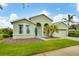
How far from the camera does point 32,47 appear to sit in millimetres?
4652

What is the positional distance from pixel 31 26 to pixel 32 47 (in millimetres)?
473

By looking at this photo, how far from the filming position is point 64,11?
4668 mm

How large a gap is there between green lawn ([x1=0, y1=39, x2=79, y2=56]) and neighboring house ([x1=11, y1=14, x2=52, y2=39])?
0.23 m

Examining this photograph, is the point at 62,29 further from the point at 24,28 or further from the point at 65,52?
the point at 24,28

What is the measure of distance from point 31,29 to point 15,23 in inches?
14.5

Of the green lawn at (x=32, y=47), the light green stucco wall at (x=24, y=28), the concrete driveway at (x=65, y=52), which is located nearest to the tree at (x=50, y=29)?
the green lawn at (x=32, y=47)

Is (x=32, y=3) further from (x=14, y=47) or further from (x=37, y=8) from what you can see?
(x=14, y=47)

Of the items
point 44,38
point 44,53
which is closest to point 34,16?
point 44,38

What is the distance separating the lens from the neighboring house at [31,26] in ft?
15.7

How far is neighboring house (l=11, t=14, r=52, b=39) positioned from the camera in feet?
15.7

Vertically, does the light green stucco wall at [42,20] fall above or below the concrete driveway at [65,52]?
above

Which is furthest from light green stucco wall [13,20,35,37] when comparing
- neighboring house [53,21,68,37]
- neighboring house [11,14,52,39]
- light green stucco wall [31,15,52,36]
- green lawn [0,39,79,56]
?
neighboring house [53,21,68,37]

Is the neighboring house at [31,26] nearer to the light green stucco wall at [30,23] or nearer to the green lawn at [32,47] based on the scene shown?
the light green stucco wall at [30,23]

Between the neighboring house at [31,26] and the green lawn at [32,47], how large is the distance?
0.23m
